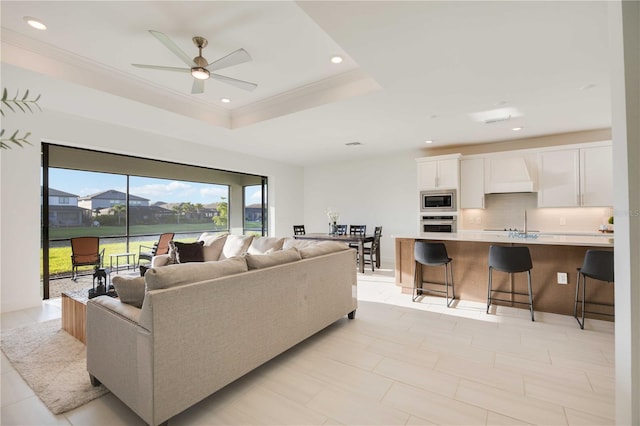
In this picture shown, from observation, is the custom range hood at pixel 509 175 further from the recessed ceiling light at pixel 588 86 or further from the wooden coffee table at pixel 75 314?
the wooden coffee table at pixel 75 314

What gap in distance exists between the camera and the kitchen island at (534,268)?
3372 millimetres

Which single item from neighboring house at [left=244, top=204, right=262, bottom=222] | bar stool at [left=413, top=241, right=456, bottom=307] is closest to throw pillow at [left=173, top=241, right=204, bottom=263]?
bar stool at [left=413, top=241, right=456, bottom=307]

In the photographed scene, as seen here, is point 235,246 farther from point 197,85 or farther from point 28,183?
point 28,183

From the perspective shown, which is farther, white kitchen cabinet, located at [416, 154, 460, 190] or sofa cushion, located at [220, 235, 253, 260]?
white kitchen cabinet, located at [416, 154, 460, 190]

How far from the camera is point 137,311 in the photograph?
1.82 metres

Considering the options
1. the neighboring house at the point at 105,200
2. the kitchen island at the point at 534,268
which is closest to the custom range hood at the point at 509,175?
the kitchen island at the point at 534,268

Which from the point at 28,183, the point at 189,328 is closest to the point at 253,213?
the point at 28,183

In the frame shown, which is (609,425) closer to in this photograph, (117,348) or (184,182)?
(117,348)

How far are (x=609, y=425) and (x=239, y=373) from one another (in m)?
2.29

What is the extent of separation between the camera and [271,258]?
2.47 metres

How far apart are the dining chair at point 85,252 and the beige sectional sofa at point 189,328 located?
4005 mm

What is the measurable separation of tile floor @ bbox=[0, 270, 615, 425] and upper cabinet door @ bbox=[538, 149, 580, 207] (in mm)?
2865

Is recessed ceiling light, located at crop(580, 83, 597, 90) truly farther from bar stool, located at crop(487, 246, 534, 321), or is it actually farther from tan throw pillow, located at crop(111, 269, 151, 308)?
tan throw pillow, located at crop(111, 269, 151, 308)

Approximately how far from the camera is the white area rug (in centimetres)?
200
